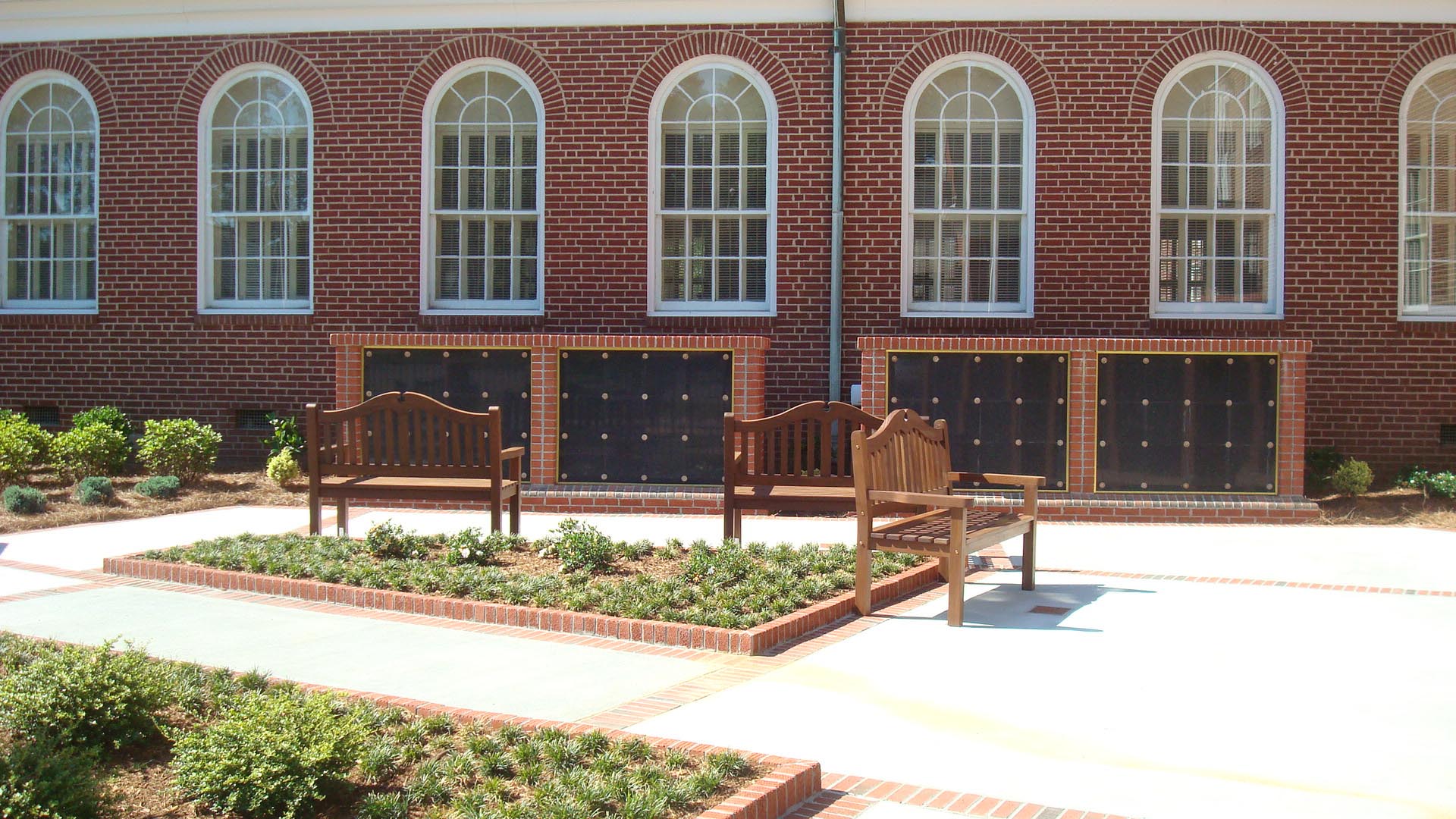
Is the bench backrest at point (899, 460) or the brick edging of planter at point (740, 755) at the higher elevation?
the bench backrest at point (899, 460)

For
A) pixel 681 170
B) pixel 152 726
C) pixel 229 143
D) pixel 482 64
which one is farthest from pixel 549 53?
pixel 152 726

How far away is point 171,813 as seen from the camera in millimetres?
4172

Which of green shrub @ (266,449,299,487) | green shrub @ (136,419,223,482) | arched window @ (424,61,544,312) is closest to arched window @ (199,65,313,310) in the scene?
arched window @ (424,61,544,312)

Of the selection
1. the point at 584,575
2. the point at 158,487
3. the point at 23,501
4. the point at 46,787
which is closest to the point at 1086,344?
the point at 584,575

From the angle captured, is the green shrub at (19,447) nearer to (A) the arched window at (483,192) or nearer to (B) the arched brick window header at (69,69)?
(B) the arched brick window header at (69,69)

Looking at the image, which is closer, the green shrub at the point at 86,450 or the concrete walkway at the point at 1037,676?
the concrete walkway at the point at 1037,676

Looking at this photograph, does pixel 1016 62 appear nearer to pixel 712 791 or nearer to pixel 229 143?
pixel 229 143

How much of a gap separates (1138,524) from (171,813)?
9.67 metres

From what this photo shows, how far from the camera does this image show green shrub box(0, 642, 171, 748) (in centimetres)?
467

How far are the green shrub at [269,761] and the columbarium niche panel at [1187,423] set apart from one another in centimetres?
938

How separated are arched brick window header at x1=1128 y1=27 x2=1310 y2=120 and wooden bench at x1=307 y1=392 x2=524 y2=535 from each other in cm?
810

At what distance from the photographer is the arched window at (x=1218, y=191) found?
562 inches

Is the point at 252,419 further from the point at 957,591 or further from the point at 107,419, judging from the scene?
the point at 957,591

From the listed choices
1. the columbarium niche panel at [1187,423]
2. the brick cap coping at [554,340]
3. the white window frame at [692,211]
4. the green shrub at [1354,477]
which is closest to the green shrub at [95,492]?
the brick cap coping at [554,340]
